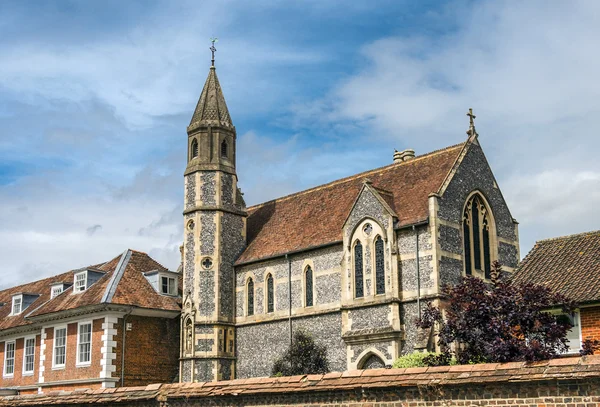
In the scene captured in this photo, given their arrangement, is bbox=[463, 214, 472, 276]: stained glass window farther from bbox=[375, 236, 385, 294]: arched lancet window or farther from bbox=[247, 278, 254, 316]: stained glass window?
bbox=[247, 278, 254, 316]: stained glass window

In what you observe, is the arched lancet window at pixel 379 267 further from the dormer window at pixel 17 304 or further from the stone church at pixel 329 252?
the dormer window at pixel 17 304

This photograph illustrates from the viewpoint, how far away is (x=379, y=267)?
3141 cm

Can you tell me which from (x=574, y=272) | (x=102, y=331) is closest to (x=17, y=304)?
(x=102, y=331)

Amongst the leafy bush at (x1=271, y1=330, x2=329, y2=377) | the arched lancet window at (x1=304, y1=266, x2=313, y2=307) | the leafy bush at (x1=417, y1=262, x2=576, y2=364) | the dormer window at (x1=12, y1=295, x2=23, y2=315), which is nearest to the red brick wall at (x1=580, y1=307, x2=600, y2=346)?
the leafy bush at (x1=417, y1=262, x2=576, y2=364)

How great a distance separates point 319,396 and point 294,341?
19.7 metres

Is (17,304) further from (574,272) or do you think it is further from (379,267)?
(574,272)

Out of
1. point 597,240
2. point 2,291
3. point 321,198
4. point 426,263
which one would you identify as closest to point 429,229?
point 426,263

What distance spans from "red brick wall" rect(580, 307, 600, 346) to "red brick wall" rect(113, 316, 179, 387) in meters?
21.4

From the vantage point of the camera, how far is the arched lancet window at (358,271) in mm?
31964

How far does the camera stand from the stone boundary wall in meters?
11.2

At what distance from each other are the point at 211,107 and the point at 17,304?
15.7m

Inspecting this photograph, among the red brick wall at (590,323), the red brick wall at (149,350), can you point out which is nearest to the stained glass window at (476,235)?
the red brick wall at (590,323)

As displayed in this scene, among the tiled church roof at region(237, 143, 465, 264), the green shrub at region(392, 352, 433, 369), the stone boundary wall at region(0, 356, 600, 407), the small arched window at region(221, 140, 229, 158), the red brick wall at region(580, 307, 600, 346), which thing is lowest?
the stone boundary wall at region(0, 356, 600, 407)

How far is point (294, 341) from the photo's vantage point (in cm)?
3362
